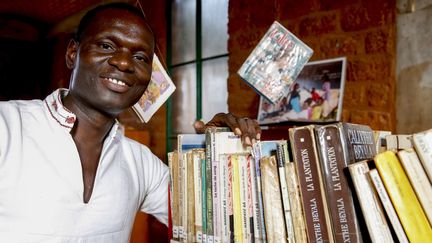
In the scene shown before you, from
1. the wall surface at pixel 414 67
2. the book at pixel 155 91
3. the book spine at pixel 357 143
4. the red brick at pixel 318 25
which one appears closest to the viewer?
the book spine at pixel 357 143

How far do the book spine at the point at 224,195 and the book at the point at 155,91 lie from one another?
0.45 meters

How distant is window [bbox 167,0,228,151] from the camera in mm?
2879

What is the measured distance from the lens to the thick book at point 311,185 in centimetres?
80

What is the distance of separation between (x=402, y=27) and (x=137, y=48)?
132cm

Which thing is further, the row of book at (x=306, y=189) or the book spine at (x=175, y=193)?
the book spine at (x=175, y=193)

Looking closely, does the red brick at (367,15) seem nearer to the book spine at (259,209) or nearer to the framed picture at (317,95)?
the framed picture at (317,95)

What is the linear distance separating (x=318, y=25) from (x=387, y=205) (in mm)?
1519

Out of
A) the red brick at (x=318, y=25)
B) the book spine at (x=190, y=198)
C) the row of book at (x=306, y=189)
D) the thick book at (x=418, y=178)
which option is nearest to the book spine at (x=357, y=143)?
the row of book at (x=306, y=189)

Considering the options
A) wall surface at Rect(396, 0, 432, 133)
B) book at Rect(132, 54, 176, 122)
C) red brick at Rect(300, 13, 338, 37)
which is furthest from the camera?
red brick at Rect(300, 13, 338, 37)

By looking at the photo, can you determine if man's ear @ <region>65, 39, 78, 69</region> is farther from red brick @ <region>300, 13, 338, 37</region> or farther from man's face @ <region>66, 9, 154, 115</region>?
red brick @ <region>300, 13, 338, 37</region>

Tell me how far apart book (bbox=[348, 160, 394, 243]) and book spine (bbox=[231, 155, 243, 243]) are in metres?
0.30

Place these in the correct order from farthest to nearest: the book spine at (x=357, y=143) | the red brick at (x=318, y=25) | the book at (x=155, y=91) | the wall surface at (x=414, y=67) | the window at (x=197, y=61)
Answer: the window at (x=197, y=61), the red brick at (x=318, y=25), the wall surface at (x=414, y=67), the book at (x=155, y=91), the book spine at (x=357, y=143)

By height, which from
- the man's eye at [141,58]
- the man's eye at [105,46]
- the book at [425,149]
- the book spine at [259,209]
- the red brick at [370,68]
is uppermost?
the red brick at [370,68]

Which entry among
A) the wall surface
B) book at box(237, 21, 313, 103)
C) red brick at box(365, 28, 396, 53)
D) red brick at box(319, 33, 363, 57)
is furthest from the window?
book at box(237, 21, 313, 103)
